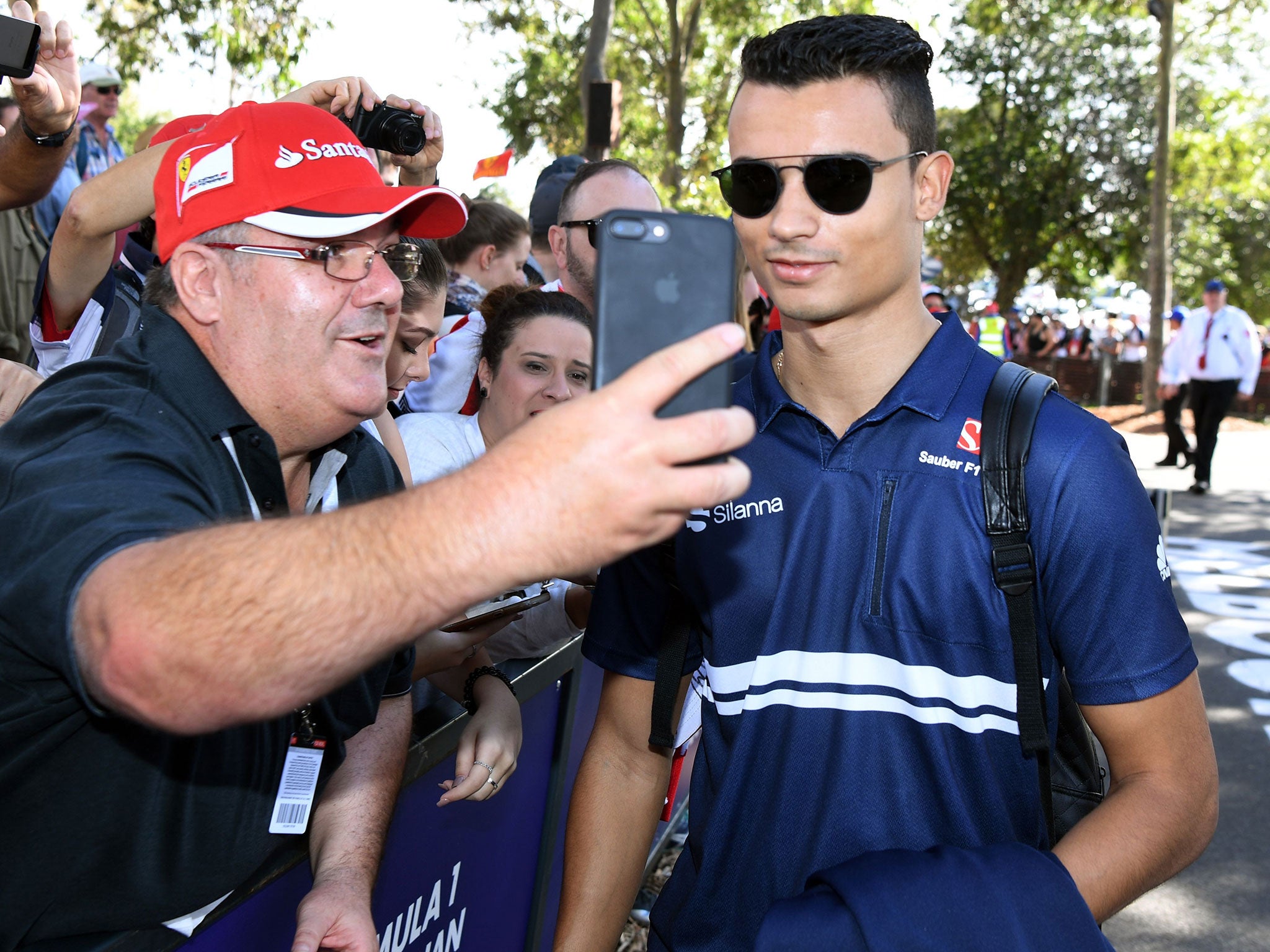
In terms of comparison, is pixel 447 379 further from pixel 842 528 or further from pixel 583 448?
pixel 583 448

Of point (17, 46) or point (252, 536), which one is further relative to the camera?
point (17, 46)

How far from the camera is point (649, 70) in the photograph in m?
28.2

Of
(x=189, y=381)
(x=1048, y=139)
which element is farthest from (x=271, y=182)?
(x=1048, y=139)

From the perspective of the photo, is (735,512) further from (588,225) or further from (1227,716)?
(1227,716)

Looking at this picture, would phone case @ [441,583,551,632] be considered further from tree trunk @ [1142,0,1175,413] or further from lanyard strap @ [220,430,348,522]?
tree trunk @ [1142,0,1175,413]

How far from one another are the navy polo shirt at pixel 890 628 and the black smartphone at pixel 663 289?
2.36ft

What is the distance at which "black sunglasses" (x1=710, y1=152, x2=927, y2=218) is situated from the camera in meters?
2.01

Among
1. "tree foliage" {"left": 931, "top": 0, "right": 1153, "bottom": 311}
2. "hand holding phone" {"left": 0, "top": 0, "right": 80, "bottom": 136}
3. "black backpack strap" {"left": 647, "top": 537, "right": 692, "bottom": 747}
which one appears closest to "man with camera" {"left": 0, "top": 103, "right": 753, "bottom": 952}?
"black backpack strap" {"left": 647, "top": 537, "right": 692, "bottom": 747}

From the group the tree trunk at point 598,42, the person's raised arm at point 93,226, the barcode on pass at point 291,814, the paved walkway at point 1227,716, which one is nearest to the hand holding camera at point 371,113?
the person's raised arm at point 93,226

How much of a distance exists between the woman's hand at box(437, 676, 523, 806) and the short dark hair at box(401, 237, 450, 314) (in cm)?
146

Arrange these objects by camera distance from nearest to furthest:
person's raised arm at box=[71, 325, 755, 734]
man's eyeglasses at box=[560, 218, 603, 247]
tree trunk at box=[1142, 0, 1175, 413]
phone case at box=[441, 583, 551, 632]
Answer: person's raised arm at box=[71, 325, 755, 734], phone case at box=[441, 583, 551, 632], man's eyeglasses at box=[560, 218, 603, 247], tree trunk at box=[1142, 0, 1175, 413]

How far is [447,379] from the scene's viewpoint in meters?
4.97

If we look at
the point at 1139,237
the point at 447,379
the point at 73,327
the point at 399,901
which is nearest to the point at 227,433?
the point at 399,901

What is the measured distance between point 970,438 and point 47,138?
265cm
